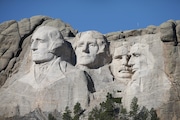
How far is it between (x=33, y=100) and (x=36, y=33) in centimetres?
243

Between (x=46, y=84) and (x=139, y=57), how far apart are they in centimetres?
310

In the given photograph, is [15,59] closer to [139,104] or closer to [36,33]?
[36,33]

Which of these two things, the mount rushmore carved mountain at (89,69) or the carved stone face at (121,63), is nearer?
the mount rushmore carved mountain at (89,69)

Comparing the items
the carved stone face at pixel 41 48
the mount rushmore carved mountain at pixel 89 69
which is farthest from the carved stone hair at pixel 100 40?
Answer: the carved stone face at pixel 41 48

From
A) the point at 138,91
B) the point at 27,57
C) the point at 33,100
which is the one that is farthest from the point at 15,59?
the point at 138,91

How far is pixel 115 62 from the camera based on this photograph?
81.7 ft

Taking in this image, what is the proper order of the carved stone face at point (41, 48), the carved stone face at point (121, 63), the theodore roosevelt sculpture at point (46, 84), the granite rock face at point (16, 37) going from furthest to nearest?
the granite rock face at point (16, 37), the carved stone face at point (41, 48), the carved stone face at point (121, 63), the theodore roosevelt sculpture at point (46, 84)

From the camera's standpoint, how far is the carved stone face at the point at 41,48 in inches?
968

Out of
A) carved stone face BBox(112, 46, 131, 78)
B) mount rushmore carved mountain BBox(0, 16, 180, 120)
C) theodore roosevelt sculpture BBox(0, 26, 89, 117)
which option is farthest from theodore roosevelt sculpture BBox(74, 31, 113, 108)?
theodore roosevelt sculpture BBox(0, 26, 89, 117)

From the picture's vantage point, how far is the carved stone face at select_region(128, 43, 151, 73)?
23.8m

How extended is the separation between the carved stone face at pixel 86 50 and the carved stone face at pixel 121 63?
27.5 inches

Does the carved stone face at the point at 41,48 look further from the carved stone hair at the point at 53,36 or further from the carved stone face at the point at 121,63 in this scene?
the carved stone face at the point at 121,63

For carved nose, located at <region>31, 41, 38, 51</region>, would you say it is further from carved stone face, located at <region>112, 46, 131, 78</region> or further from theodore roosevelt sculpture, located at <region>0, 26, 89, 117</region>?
carved stone face, located at <region>112, 46, 131, 78</region>

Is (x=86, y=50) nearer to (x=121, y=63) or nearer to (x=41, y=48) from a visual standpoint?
(x=121, y=63)
